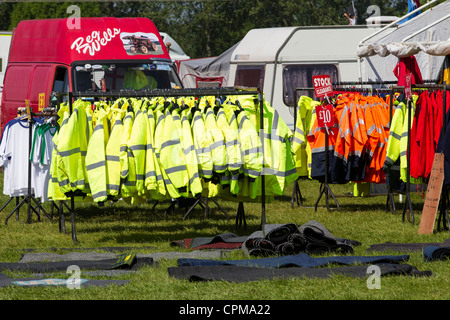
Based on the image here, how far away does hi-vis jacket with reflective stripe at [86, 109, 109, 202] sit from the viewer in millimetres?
8086

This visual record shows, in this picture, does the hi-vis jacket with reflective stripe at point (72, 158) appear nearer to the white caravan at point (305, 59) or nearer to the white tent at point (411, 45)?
the white tent at point (411, 45)

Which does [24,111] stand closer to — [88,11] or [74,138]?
[74,138]

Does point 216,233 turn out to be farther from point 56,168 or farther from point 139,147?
point 56,168

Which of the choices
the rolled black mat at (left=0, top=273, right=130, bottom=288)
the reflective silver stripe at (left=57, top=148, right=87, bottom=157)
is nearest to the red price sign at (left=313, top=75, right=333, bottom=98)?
the reflective silver stripe at (left=57, top=148, right=87, bottom=157)

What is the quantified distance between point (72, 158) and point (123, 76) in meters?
5.64

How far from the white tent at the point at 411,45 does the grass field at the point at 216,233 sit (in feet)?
7.80

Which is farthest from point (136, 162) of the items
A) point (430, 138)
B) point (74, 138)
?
point (430, 138)

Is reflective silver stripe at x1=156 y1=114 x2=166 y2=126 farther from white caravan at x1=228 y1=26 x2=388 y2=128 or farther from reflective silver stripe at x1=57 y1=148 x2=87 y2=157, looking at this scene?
white caravan at x1=228 y1=26 x2=388 y2=128

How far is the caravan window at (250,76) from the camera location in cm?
1798

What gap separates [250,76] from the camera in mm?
18438

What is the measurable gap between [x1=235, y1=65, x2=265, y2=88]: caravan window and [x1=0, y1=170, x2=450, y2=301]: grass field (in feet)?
10.8

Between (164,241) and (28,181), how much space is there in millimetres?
2563

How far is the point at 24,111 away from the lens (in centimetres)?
1143

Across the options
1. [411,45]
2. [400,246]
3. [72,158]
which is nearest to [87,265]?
[72,158]
